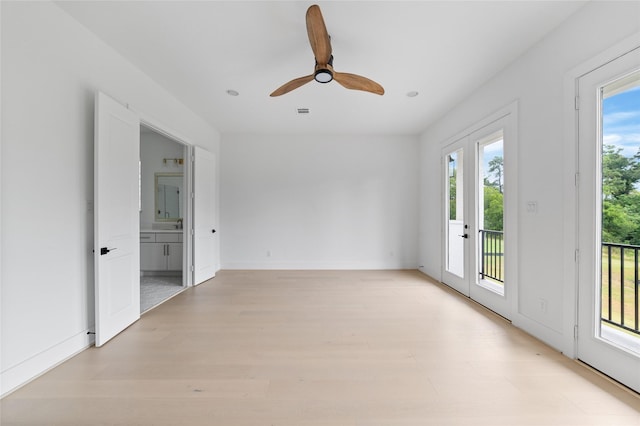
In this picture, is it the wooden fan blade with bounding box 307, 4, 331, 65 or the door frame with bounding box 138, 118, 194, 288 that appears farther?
the door frame with bounding box 138, 118, 194, 288

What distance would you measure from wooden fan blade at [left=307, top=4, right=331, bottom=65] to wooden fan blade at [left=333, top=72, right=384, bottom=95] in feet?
0.74

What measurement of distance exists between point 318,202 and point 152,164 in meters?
3.44

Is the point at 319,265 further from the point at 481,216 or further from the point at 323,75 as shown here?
the point at 323,75

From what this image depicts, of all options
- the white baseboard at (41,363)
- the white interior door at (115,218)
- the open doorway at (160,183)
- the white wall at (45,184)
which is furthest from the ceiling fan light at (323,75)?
the open doorway at (160,183)

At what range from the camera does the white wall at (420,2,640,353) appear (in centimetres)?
186

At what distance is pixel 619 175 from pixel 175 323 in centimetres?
408

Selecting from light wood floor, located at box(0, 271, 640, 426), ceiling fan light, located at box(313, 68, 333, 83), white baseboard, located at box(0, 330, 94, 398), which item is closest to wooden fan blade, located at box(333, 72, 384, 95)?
ceiling fan light, located at box(313, 68, 333, 83)

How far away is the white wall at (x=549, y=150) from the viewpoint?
1.86m

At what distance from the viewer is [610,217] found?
182 centimetres

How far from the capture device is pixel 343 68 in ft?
9.02

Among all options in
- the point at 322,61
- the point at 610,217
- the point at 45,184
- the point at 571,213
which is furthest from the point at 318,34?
the point at 610,217

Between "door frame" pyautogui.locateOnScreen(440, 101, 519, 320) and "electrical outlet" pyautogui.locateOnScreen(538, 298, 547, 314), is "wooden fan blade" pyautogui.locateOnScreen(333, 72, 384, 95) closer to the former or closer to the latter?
"door frame" pyautogui.locateOnScreen(440, 101, 519, 320)

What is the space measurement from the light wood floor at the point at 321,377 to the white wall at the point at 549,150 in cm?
37

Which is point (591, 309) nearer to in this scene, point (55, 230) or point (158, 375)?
point (158, 375)
